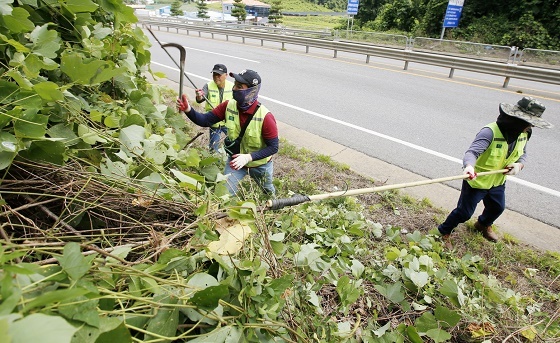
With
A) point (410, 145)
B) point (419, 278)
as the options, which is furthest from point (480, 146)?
point (410, 145)

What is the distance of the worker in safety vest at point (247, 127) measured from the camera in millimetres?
3129

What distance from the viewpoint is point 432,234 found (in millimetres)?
3482

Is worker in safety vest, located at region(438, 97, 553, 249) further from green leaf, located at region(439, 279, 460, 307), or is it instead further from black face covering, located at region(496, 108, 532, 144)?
green leaf, located at region(439, 279, 460, 307)

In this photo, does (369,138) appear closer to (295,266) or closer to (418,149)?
(418,149)

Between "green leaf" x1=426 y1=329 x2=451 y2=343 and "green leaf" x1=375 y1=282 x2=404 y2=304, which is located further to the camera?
"green leaf" x1=375 y1=282 x2=404 y2=304

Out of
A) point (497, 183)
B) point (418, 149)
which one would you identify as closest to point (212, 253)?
point (497, 183)

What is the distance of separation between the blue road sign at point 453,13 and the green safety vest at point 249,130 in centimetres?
2163

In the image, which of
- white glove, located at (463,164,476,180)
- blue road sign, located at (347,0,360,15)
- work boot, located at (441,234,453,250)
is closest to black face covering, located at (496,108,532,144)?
white glove, located at (463,164,476,180)

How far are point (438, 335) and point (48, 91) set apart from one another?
5.71ft

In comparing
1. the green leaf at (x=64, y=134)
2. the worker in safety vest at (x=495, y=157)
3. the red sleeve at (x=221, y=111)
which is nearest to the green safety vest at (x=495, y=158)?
the worker in safety vest at (x=495, y=157)

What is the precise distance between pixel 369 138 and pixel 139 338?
593cm

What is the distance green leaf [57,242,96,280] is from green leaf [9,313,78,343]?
0.62 ft

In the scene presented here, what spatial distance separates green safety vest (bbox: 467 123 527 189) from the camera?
3.26 metres

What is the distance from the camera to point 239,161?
315cm
